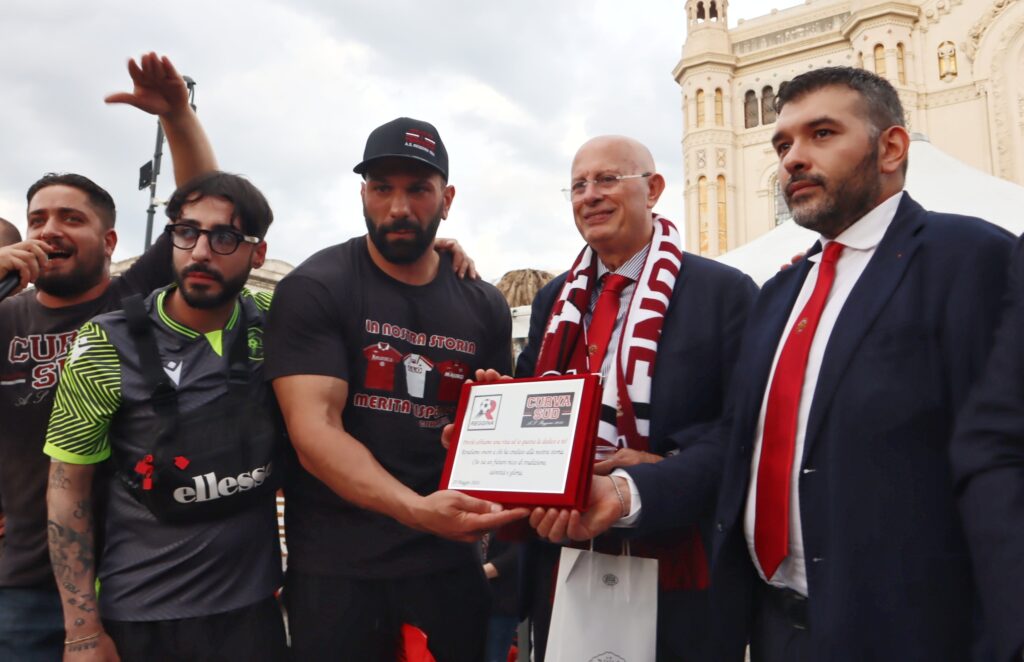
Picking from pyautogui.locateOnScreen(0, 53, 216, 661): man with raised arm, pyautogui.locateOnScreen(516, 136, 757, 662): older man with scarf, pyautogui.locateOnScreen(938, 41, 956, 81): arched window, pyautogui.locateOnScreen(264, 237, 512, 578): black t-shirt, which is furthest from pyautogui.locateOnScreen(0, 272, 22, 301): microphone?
pyautogui.locateOnScreen(938, 41, 956, 81): arched window

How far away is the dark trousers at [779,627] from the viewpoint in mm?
2033

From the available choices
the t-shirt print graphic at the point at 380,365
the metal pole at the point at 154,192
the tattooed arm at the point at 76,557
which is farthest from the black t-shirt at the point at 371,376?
the metal pole at the point at 154,192

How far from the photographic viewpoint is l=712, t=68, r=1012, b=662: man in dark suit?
1.78 meters

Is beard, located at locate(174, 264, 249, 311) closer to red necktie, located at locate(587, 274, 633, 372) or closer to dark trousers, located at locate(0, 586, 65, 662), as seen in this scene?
dark trousers, located at locate(0, 586, 65, 662)

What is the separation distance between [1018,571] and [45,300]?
11.4 ft

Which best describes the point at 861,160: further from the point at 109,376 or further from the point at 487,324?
the point at 109,376

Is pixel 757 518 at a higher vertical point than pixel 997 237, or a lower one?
lower

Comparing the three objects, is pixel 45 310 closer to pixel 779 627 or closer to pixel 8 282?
pixel 8 282

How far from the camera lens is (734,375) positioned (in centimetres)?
246

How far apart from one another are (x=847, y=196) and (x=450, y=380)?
1.56 metres

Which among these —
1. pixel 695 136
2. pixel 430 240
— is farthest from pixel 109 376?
pixel 695 136

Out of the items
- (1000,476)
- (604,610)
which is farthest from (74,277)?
(1000,476)

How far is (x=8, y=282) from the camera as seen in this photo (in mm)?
2586

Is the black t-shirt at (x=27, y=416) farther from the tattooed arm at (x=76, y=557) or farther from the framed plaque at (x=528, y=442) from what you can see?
the framed plaque at (x=528, y=442)
